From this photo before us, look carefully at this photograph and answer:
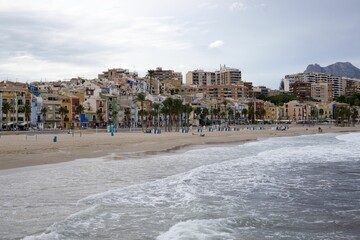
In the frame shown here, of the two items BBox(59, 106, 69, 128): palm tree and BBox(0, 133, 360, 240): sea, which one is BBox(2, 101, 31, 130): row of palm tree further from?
BBox(0, 133, 360, 240): sea

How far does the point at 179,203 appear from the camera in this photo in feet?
38.8

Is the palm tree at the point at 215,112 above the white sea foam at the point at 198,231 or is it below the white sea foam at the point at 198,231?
above

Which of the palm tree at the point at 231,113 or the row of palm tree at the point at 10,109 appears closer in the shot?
the row of palm tree at the point at 10,109

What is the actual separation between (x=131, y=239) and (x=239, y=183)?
26.7 ft

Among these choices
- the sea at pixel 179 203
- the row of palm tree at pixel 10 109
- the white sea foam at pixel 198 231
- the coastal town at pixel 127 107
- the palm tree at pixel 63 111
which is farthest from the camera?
the palm tree at pixel 63 111

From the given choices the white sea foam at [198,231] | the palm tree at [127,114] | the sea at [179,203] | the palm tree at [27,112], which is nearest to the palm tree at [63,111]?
the palm tree at [27,112]

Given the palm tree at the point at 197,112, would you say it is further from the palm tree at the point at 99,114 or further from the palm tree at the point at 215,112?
the palm tree at the point at 99,114

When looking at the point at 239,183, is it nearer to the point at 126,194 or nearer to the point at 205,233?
the point at 126,194

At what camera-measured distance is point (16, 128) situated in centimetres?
7169

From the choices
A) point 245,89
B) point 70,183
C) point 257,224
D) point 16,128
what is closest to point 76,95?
point 16,128

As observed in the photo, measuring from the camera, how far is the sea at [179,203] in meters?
8.77

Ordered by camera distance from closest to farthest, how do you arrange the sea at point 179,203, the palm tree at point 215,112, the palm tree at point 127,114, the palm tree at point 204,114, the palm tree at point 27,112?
1. the sea at point 179,203
2. the palm tree at point 27,112
3. the palm tree at point 127,114
4. the palm tree at point 204,114
5. the palm tree at point 215,112

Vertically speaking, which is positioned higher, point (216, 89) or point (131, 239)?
point (216, 89)

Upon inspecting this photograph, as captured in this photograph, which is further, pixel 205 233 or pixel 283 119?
pixel 283 119
